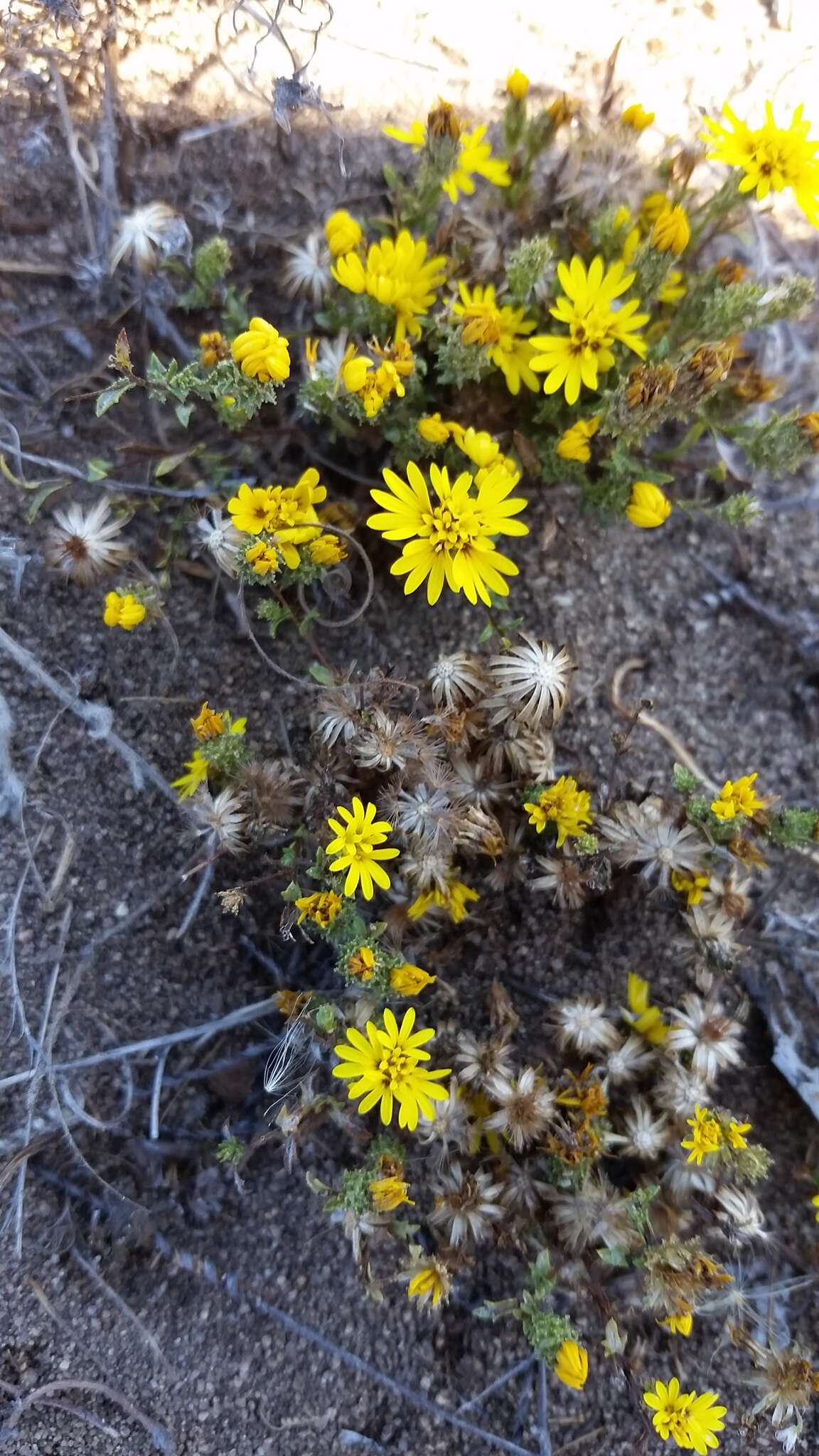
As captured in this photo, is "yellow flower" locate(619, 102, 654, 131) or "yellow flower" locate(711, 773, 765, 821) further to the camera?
"yellow flower" locate(619, 102, 654, 131)

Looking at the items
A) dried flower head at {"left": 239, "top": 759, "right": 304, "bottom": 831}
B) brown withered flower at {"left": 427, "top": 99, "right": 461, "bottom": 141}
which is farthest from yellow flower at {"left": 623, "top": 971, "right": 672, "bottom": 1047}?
brown withered flower at {"left": 427, "top": 99, "right": 461, "bottom": 141}

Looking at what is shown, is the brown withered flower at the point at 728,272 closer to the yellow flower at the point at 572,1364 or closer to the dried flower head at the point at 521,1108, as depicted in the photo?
the dried flower head at the point at 521,1108

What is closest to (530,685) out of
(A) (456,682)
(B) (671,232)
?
(A) (456,682)

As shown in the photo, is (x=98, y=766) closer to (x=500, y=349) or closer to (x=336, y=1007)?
(x=336, y=1007)

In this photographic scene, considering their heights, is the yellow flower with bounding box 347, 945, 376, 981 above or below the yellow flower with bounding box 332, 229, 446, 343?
below

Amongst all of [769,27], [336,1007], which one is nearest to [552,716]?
[336,1007]

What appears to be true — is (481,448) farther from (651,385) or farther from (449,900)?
(449,900)

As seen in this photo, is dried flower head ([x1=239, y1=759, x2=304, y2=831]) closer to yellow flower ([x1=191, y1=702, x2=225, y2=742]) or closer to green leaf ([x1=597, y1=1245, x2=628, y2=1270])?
yellow flower ([x1=191, y1=702, x2=225, y2=742])
